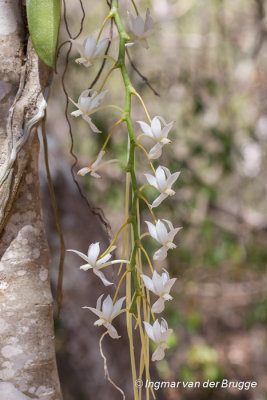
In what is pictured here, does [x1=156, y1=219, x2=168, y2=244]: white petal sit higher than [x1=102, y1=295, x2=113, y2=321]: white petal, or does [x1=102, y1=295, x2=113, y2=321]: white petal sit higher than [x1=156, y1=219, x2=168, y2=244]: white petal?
[x1=156, y1=219, x2=168, y2=244]: white petal

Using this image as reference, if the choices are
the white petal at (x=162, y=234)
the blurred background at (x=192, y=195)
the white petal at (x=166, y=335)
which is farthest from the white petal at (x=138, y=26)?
the blurred background at (x=192, y=195)

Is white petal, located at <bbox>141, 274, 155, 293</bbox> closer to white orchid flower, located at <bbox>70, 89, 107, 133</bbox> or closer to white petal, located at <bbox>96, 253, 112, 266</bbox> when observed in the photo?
white petal, located at <bbox>96, 253, 112, 266</bbox>

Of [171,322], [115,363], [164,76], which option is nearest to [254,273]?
[171,322]

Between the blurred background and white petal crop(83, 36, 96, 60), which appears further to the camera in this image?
the blurred background

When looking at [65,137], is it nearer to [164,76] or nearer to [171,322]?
[164,76]

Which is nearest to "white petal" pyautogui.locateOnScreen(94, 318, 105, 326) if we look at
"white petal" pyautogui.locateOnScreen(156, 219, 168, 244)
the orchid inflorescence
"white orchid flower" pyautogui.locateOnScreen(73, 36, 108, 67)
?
the orchid inflorescence

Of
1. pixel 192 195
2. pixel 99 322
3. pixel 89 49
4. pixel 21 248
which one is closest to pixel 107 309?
pixel 99 322
